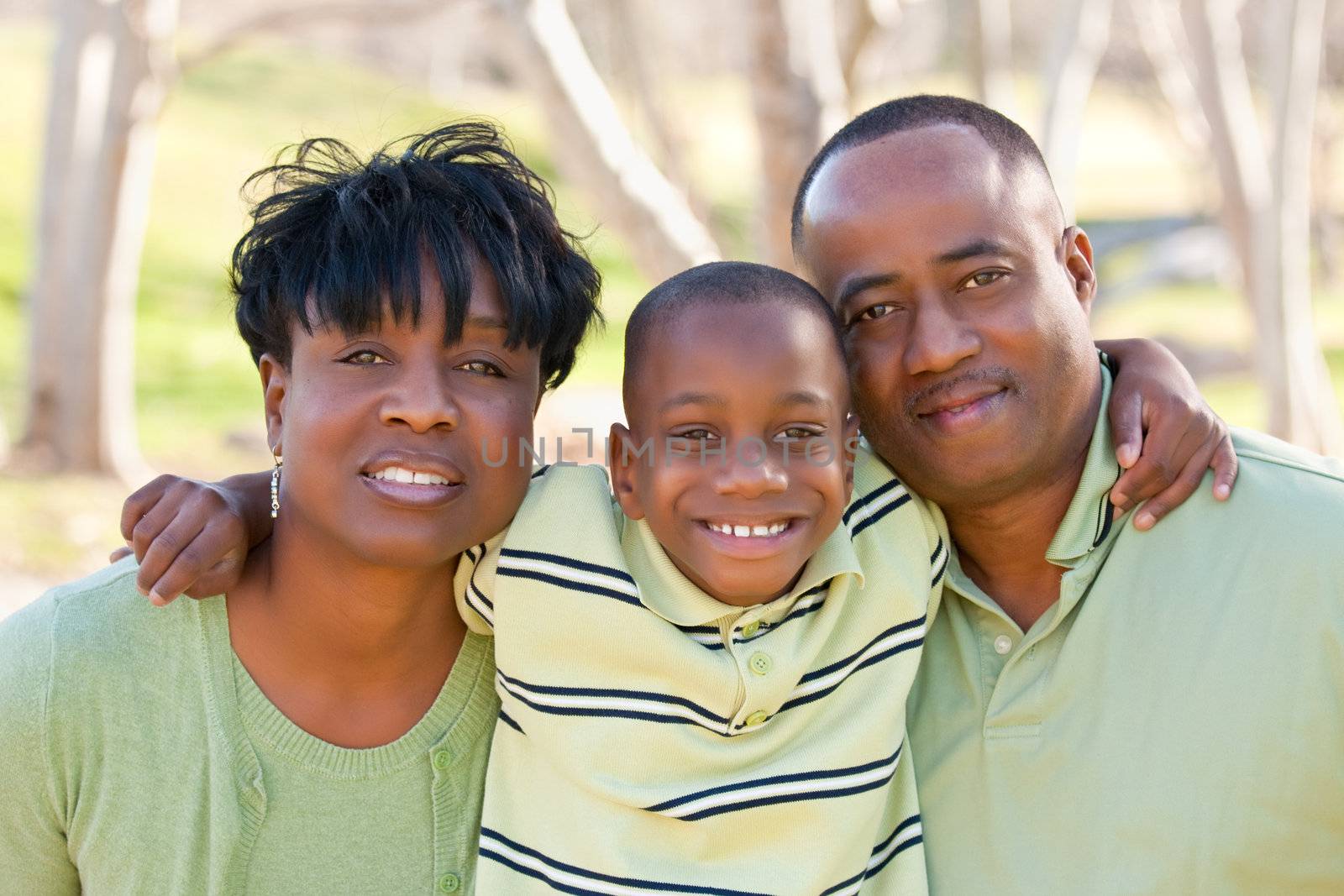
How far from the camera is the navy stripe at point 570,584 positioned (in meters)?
2.46

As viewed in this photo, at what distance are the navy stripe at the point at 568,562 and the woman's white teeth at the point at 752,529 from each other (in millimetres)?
196

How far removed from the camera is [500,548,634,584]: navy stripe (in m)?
2.47

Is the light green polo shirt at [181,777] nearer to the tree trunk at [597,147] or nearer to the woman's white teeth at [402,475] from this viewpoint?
the woman's white teeth at [402,475]

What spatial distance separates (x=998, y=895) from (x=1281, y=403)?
5.78 metres

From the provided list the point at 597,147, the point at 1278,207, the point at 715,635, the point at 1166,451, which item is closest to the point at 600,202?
the point at 597,147

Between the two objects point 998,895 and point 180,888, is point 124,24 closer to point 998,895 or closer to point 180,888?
point 180,888

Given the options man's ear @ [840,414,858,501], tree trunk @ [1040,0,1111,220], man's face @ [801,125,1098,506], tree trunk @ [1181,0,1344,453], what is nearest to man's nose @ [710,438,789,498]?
man's ear @ [840,414,858,501]

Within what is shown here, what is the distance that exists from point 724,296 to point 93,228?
280 inches

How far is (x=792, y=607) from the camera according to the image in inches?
101

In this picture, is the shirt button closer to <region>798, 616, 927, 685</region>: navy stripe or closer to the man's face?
<region>798, 616, 927, 685</region>: navy stripe

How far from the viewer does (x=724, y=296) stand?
259 cm

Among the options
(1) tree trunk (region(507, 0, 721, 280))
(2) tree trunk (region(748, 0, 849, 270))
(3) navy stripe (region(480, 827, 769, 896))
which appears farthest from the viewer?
(2) tree trunk (region(748, 0, 849, 270))

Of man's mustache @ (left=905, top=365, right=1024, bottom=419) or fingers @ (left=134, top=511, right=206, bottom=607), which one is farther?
man's mustache @ (left=905, top=365, right=1024, bottom=419)

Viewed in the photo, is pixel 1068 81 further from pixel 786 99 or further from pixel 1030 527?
pixel 1030 527
